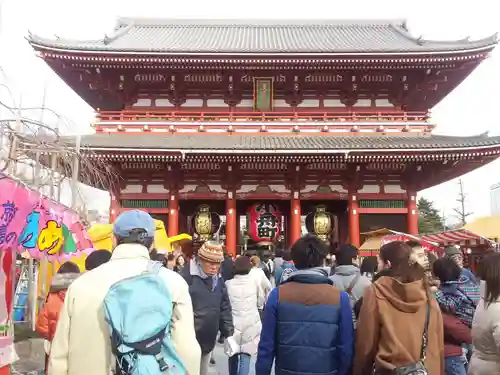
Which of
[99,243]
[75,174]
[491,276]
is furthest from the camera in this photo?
[99,243]

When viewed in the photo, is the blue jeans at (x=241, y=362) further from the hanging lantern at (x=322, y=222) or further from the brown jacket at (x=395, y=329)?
the hanging lantern at (x=322, y=222)

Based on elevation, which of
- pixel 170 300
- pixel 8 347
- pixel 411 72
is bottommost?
pixel 8 347

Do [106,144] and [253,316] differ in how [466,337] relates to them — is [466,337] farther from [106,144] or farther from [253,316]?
[106,144]

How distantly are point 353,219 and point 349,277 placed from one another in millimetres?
10916

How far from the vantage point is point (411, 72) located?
1572cm

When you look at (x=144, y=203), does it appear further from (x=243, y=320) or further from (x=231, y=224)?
(x=243, y=320)

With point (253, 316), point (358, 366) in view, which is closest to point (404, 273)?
point (358, 366)

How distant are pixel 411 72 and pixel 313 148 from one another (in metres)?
5.07

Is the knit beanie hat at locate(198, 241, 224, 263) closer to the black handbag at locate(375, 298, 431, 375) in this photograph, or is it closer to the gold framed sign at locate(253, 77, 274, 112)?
the black handbag at locate(375, 298, 431, 375)

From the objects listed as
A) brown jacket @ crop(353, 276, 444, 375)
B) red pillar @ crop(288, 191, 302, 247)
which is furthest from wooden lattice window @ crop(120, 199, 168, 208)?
brown jacket @ crop(353, 276, 444, 375)

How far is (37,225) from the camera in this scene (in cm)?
612

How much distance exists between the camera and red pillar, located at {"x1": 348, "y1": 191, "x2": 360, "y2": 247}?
48.7 feet

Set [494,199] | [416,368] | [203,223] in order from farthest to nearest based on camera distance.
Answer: [494,199] → [203,223] → [416,368]

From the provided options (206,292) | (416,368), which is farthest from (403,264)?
(206,292)
